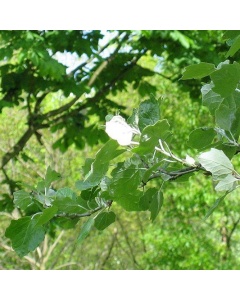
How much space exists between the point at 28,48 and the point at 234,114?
10.4ft

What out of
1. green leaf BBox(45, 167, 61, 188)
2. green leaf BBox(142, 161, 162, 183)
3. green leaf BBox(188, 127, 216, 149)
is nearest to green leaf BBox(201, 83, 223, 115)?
green leaf BBox(188, 127, 216, 149)

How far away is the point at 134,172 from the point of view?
710mm

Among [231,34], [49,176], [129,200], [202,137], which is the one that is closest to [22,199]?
[49,176]

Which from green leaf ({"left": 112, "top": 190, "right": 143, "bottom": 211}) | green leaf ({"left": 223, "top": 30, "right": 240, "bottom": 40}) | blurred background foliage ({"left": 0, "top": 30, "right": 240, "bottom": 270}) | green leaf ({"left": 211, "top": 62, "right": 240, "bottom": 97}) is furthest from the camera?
blurred background foliage ({"left": 0, "top": 30, "right": 240, "bottom": 270})

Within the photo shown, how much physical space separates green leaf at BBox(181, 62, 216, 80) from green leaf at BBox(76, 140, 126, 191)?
0.13 meters

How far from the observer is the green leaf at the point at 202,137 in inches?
30.5

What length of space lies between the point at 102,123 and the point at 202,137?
4923 mm

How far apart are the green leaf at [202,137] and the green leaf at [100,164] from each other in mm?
137

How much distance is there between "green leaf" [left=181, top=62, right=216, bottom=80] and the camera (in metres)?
0.68

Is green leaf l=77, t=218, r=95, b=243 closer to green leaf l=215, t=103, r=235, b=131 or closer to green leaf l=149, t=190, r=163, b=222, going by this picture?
green leaf l=149, t=190, r=163, b=222

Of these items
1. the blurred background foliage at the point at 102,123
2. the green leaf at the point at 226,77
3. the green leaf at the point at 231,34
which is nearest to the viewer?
the green leaf at the point at 226,77

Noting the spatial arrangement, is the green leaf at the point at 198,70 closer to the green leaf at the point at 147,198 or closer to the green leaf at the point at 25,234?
the green leaf at the point at 147,198

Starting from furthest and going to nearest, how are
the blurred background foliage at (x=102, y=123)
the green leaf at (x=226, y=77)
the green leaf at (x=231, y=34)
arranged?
1. the blurred background foliage at (x=102, y=123)
2. the green leaf at (x=231, y=34)
3. the green leaf at (x=226, y=77)

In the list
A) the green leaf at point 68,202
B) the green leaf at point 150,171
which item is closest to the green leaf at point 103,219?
the green leaf at point 68,202
